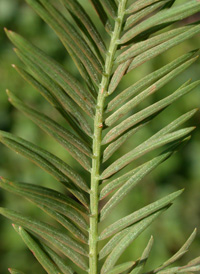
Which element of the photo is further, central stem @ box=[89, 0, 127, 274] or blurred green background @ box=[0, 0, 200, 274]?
blurred green background @ box=[0, 0, 200, 274]

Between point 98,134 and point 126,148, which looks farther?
point 126,148

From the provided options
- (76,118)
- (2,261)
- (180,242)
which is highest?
(76,118)

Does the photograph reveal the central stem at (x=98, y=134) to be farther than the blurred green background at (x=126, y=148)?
No

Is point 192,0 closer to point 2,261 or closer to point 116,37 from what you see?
point 116,37

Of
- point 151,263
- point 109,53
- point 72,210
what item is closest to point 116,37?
point 109,53
